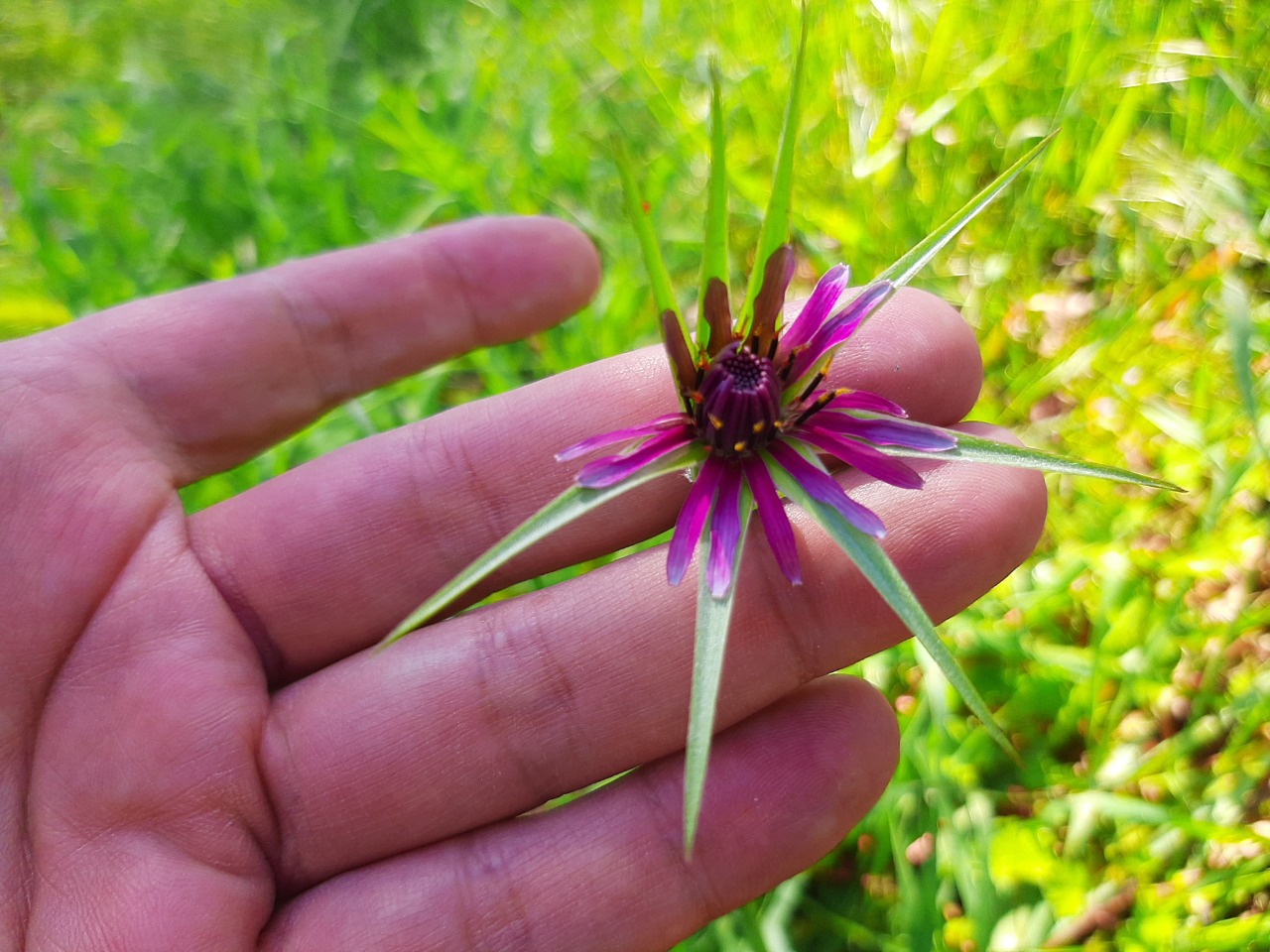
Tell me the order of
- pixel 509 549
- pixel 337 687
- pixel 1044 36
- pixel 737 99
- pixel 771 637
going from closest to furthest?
pixel 509 549, pixel 771 637, pixel 337 687, pixel 1044 36, pixel 737 99

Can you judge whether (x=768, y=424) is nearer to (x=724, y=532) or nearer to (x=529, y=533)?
(x=724, y=532)

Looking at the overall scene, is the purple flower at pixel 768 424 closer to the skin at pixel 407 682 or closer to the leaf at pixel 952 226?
the leaf at pixel 952 226

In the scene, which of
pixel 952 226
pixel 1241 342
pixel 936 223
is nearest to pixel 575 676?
pixel 952 226

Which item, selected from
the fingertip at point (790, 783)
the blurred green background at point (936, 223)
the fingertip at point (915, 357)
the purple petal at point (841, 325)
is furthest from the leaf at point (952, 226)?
the blurred green background at point (936, 223)

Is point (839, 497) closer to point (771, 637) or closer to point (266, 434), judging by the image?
point (771, 637)

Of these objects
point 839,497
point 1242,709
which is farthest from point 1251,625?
point 839,497
